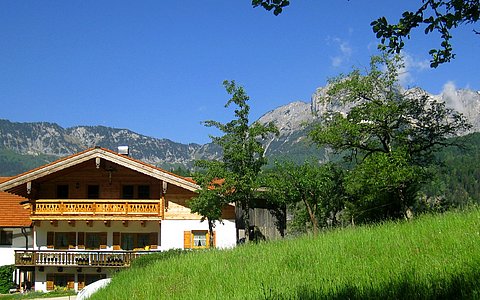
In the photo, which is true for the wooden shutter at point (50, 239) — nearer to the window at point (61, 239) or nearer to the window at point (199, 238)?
the window at point (61, 239)

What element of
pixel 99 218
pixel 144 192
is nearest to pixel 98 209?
pixel 99 218

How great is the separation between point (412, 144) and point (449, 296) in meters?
25.7

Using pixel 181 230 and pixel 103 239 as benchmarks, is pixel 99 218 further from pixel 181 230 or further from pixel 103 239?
pixel 181 230

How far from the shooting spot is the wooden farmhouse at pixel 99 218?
110ft

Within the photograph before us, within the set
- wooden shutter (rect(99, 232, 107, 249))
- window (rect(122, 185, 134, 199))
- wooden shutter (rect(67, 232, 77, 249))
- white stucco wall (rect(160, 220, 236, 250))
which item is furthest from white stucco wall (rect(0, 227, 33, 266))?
white stucco wall (rect(160, 220, 236, 250))

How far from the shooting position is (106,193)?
35.7 m

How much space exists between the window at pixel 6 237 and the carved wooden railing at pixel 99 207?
6171 millimetres

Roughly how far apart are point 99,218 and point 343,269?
25887 mm

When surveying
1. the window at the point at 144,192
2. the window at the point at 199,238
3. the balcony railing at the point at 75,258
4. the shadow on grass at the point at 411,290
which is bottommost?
the shadow on grass at the point at 411,290

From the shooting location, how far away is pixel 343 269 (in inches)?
404

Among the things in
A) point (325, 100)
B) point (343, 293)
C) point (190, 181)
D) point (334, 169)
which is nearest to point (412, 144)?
point (325, 100)

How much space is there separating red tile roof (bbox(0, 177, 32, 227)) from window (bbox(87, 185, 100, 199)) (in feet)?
17.1

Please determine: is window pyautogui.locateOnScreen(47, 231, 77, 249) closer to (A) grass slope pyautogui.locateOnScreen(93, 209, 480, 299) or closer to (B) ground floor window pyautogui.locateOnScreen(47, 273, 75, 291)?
(B) ground floor window pyautogui.locateOnScreen(47, 273, 75, 291)

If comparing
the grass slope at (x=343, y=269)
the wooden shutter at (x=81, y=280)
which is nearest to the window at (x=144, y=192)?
the wooden shutter at (x=81, y=280)
